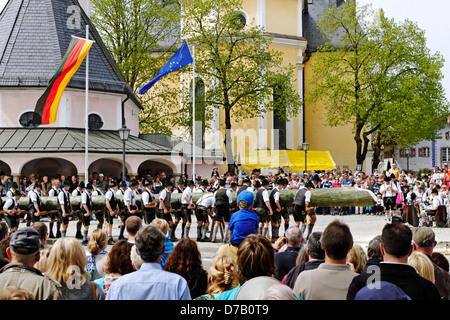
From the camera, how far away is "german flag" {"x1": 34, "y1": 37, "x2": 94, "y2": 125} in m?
25.0

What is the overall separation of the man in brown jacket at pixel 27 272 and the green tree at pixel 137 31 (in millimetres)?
34938

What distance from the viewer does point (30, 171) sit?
105 feet

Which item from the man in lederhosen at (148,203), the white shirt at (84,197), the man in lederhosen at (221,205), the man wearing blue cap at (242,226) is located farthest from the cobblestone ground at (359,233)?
the man wearing blue cap at (242,226)

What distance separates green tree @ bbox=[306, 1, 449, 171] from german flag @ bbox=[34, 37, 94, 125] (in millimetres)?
22103

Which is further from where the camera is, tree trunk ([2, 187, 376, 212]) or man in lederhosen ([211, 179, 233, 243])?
tree trunk ([2, 187, 376, 212])

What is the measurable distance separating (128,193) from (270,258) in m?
13.2

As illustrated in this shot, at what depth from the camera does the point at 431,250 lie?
5883 mm

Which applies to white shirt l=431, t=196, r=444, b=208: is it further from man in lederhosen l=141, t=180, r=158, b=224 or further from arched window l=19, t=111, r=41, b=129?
arched window l=19, t=111, r=41, b=129

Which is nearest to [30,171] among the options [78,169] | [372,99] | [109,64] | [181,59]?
[78,169]

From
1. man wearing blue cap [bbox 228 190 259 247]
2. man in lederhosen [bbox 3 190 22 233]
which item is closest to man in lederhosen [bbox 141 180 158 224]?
man in lederhosen [bbox 3 190 22 233]

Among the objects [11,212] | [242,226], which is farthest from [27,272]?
[11,212]

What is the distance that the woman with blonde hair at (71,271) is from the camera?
4.37 metres

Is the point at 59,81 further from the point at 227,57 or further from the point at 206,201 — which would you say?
the point at 227,57

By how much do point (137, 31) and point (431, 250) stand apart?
37.5m
